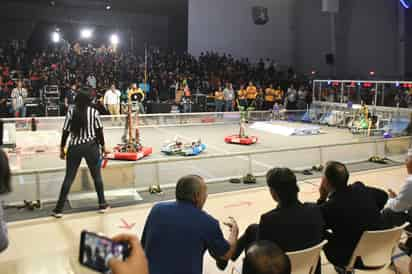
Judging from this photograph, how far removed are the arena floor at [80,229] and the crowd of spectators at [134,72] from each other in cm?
938

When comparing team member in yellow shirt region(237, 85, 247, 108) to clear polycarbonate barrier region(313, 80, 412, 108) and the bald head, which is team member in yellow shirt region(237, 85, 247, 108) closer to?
clear polycarbonate barrier region(313, 80, 412, 108)

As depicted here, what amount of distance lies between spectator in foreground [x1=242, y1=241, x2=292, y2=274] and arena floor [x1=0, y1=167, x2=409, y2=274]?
1977mm

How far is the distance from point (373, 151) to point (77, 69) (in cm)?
1212

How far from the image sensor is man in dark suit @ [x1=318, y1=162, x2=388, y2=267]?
2.90 meters

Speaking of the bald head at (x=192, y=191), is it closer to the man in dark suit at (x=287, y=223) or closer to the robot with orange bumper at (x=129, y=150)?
the man in dark suit at (x=287, y=223)

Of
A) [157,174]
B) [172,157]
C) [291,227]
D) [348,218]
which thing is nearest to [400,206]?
[348,218]

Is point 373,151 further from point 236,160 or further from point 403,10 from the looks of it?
point 403,10

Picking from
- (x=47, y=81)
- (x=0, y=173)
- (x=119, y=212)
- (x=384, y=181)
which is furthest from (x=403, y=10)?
(x=0, y=173)

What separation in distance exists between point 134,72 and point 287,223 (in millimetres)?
15606

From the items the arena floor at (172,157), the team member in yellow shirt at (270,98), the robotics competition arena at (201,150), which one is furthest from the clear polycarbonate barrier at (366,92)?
the arena floor at (172,157)

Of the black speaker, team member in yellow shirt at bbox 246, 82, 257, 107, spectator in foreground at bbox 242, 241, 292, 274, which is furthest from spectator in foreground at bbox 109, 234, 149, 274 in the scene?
the black speaker

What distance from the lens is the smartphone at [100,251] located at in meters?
1.21

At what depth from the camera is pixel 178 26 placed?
21.7m

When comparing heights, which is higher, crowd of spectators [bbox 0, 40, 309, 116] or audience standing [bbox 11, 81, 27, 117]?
crowd of spectators [bbox 0, 40, 309, 116]
